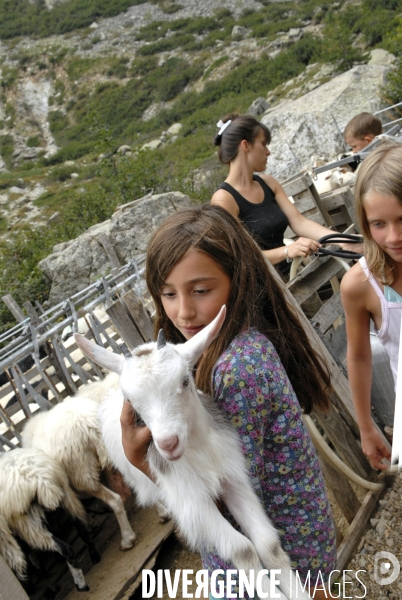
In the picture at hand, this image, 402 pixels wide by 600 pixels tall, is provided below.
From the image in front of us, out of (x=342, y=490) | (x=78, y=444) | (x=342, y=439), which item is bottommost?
(x=342, y=490)

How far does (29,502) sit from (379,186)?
9.75ft

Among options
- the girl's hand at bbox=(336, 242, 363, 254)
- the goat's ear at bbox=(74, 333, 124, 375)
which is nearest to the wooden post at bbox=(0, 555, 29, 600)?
the goat's ear at bbox=(74, 333, 124, 375)

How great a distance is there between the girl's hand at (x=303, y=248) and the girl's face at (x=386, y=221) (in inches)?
25.2

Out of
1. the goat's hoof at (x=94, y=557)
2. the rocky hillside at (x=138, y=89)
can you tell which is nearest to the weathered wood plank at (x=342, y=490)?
the goat's hoof at (x=94, y=557)

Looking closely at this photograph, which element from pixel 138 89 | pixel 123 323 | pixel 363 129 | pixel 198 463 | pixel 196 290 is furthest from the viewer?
pixel 138 89

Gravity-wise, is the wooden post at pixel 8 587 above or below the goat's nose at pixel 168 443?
below

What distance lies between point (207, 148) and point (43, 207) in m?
11.6

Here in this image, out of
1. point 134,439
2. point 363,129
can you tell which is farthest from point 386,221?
point 363,129

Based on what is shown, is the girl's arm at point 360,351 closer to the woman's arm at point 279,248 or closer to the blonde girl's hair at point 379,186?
the blonde girl's hair at point 379,186

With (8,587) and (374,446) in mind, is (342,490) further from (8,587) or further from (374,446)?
(8,587)

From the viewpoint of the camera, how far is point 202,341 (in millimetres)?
1420

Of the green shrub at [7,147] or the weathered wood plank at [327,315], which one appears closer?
the weathered wood plank at [327,315]

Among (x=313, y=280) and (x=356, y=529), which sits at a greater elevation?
(x=313, y=280)

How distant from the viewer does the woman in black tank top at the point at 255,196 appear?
10.1 ft
